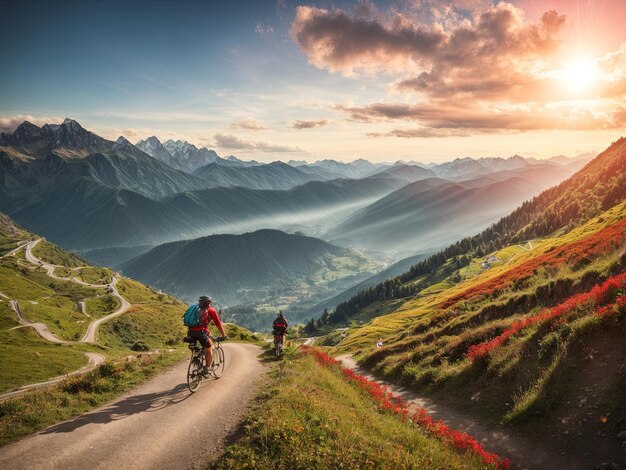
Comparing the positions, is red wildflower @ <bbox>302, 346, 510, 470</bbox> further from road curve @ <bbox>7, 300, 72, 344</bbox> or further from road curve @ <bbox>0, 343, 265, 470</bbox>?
road curve @ <bbox>7, 300, 72, 344</bbox>

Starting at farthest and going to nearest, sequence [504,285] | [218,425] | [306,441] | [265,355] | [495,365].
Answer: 1. [504,285]
2. [265,355]
3. [495,365]
4. [218,425]
5. [306,441]

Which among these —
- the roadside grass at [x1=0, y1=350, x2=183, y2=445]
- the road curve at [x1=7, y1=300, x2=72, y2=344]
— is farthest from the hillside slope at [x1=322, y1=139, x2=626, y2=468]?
the road curve at [x1=7, y1=300, x2=72, y2=344]

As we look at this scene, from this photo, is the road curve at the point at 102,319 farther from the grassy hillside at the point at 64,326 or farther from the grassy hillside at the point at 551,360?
the grassy hillside at the point at 551,360

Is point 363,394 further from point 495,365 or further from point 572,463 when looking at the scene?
point 572,463

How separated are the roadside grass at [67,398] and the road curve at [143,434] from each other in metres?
0.58

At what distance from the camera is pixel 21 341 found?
3620 inches

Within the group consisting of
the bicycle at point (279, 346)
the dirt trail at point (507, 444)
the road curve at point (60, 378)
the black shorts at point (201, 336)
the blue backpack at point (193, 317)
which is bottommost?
the road curve at point (60, 378)

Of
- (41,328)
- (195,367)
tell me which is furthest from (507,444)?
(41,328)

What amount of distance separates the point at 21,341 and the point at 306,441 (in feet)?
370

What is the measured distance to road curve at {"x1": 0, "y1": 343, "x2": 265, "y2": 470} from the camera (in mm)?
10625

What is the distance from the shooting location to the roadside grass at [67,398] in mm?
12578

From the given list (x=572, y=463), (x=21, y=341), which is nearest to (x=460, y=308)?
(x=572, y=463)

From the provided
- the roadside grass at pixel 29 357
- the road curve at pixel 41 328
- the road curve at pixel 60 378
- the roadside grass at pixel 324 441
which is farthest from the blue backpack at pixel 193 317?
the road curve at pixel 41 328

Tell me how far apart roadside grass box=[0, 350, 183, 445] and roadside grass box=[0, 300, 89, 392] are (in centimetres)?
5873
